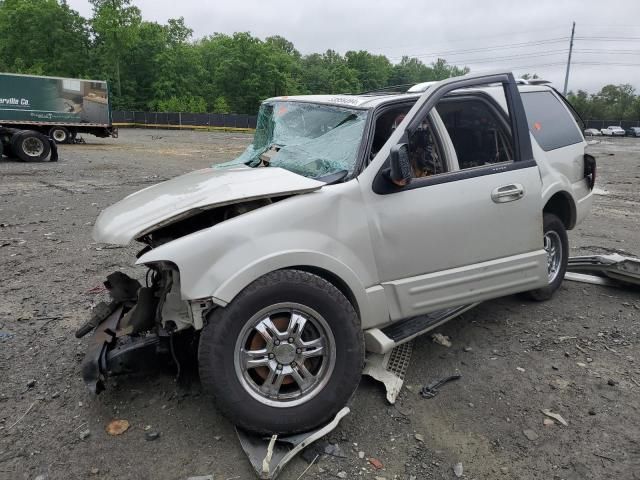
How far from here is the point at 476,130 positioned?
378cm

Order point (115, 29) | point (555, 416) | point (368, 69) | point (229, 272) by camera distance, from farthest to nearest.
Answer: point (368, 69)
point (115, 29)
point (555, 416)
point (229, 272)

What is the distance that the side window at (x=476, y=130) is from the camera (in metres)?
3.67

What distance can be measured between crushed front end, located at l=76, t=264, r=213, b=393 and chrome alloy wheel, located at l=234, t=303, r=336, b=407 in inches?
11.8

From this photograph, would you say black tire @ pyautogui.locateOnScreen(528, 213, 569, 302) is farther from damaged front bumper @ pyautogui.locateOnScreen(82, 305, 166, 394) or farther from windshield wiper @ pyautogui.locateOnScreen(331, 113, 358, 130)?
damaged front bumper @ pyautogui.locateOnScreen(82, 305, 166, 394)

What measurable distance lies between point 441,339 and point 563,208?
186 cm

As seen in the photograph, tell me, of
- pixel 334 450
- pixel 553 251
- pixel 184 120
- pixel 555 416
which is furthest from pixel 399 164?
pixel 184 120

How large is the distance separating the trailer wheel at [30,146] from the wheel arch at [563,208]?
17.9 m

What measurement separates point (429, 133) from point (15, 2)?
6978 cm

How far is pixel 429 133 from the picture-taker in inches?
141

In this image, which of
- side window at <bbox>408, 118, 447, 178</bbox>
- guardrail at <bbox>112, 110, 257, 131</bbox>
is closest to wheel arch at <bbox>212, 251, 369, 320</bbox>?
side window at <bbox>408, 118, 447, 178</bbox>

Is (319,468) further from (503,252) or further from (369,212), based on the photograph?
(503,252)

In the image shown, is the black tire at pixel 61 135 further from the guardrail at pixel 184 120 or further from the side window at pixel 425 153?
the side window at pixel 425 153

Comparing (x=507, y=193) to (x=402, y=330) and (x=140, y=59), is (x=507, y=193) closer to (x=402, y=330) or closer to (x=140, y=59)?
(x=402, y=330)

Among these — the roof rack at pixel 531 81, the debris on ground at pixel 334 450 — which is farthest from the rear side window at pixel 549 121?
the debris on ground at pixel 334 450
